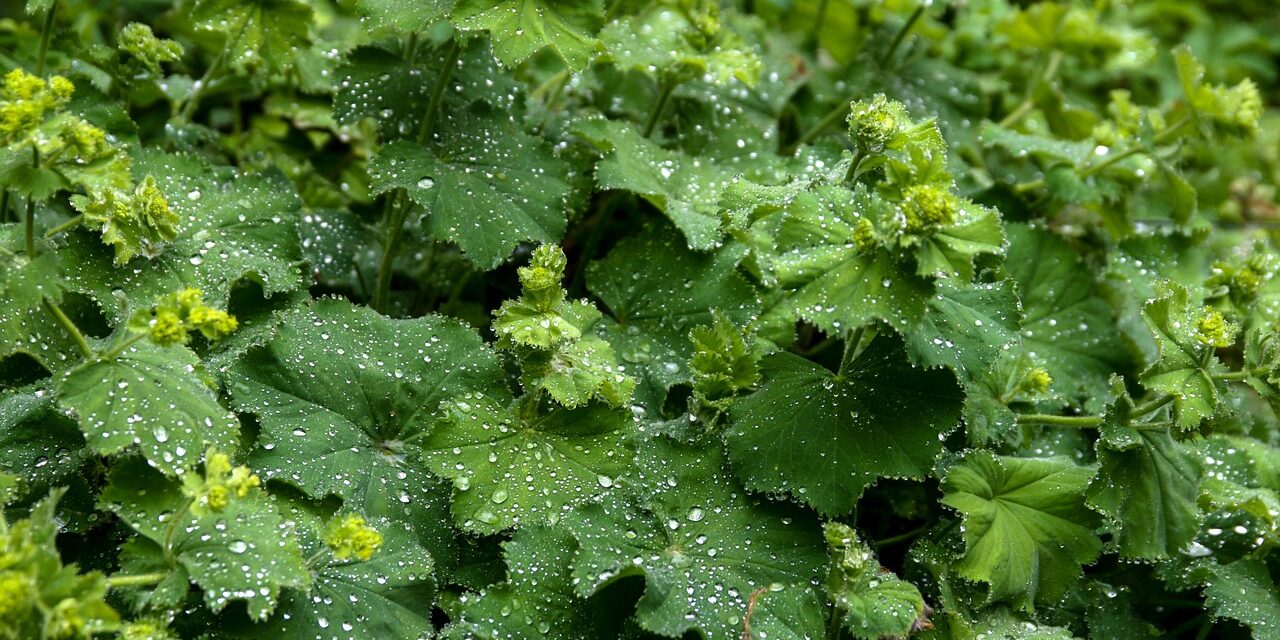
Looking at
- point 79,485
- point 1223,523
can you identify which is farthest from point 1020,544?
point 79,485

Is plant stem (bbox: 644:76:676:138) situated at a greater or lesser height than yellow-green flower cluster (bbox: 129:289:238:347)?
lesser

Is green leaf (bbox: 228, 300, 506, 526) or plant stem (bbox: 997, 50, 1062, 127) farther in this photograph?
plant stem (bbox: 997, 50, 1062, 127)

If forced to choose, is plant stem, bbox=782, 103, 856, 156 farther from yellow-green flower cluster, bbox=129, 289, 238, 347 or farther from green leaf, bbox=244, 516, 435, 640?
yellow-green flower cluster, bbox=129, 289, 238, 347

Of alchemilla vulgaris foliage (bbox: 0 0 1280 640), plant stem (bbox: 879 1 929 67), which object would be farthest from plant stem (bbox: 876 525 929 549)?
plant stem (bbox: 879 1 929 67)

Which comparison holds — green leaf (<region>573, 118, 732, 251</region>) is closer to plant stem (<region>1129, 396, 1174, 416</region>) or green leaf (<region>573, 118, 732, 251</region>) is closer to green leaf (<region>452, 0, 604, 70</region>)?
green leaf (<region>452, 0, 604, 70</region>)

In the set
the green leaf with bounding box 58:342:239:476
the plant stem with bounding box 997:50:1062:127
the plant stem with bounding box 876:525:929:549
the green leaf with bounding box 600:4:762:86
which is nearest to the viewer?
the green leaf with bounding box 58:342:239:476

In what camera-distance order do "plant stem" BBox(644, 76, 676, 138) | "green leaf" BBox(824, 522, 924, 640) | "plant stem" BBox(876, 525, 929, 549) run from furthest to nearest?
1. "plant stem" BBox(644, 76, 676, 138)
2. "plant stem" BBox(876, 525, 929, 549)
3. "green leaf" BBox(824, 522, 924, 640)

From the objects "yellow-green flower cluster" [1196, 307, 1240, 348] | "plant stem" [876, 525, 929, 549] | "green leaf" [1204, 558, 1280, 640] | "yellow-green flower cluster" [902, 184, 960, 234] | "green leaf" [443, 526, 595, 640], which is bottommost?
"plant stem" [876, 525, 929, 549]
